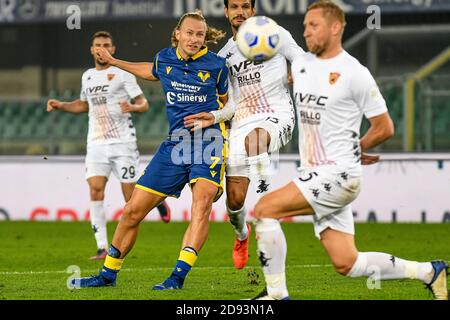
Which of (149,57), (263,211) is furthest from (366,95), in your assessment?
(149,57)

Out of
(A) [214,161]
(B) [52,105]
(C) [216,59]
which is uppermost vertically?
(C) [216,59]

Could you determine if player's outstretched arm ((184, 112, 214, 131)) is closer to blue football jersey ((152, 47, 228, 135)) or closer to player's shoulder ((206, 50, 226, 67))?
blue football jersey ((152, 47, 228, 135))

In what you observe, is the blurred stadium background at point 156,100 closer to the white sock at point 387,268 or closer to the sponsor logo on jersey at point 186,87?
the sponsor logo on jersey at point 186,87

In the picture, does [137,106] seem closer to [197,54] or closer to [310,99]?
[197,54]

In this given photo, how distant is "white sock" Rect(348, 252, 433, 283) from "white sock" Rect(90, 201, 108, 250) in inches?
228

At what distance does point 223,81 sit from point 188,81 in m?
0.36

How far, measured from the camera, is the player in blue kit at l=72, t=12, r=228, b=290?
911cm

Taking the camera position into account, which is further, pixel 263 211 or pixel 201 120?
pixel 201 120

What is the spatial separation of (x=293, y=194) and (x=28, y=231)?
10088 mm

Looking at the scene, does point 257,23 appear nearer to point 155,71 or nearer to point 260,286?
point 155,71

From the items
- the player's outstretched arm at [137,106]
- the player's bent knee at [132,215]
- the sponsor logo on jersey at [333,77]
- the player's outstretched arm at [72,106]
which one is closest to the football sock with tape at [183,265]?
the player's bent knee at [132,215]

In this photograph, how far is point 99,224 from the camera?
43.3ft

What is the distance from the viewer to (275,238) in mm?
7684
